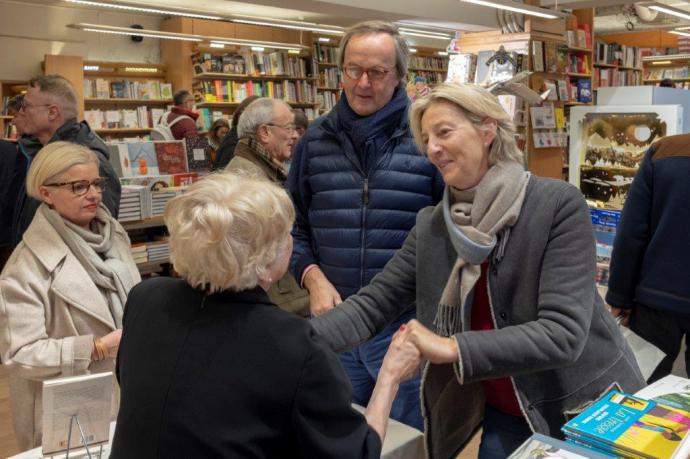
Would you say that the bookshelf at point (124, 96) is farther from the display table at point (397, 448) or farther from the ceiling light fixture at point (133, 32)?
the display table at point (397, 448)

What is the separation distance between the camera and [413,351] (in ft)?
5.01

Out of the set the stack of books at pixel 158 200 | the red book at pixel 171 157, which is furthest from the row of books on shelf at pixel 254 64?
the stack of books at pixel 158 200

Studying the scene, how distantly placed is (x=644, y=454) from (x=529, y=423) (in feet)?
0.89

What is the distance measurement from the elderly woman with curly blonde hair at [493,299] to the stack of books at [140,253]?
10.3 ft

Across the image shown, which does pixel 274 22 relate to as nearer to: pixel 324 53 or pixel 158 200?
pixel 324 53

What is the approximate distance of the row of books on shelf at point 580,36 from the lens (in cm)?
869

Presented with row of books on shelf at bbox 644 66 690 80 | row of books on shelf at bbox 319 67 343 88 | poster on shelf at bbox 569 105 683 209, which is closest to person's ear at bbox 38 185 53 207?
poster on shelf at bbox 569 105 683 209

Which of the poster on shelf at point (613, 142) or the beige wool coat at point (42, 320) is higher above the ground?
the poster on shelf at point (613, 142)

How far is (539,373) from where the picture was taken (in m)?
1.59

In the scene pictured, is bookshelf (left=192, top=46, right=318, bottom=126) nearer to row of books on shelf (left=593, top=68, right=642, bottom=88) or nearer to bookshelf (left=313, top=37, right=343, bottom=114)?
bookshelf (left=313, top=37, right=343, bottom=114)

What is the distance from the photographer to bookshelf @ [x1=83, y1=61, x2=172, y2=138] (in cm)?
999

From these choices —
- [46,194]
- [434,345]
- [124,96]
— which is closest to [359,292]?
[434,345]

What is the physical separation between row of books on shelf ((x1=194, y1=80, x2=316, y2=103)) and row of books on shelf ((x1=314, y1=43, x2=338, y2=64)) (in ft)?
1.59

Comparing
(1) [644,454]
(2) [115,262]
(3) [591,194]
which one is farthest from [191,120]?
(1) [644,454]
